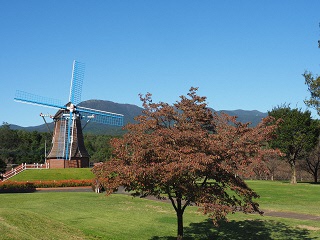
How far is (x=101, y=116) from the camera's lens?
67562mm

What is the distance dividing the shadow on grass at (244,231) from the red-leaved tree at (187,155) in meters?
3.90

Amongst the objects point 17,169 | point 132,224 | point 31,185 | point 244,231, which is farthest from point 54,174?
point 244,231

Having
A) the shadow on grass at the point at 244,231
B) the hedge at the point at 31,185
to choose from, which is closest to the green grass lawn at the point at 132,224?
the shadow on grass at the point at 244,231

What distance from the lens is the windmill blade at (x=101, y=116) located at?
210 feet

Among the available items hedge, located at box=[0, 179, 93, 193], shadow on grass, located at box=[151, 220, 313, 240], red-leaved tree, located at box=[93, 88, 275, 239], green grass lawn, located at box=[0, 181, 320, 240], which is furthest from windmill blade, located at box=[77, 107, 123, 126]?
red-leaved tree, located at box=[93, 88, 275, 239]

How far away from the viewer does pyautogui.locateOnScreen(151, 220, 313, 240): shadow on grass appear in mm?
17984

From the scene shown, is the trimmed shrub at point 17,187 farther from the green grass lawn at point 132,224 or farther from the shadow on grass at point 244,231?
the shadow on grass at point 244,231

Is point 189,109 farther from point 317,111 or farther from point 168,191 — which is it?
point 317,111

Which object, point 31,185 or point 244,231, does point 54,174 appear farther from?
point 244,231

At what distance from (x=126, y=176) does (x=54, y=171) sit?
45910mm

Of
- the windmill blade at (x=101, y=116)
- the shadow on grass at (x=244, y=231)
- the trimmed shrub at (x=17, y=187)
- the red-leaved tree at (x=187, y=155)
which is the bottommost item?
the shadow on grass at (x=244, y=231)

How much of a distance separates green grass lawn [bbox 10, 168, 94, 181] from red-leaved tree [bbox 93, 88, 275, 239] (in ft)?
135

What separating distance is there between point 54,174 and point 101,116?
15906mm

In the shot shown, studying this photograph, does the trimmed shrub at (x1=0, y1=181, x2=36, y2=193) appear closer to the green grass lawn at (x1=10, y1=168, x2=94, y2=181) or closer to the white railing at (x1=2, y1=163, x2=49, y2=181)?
the white railing at (x1=2, y1=163, x2=49, y2=181)
